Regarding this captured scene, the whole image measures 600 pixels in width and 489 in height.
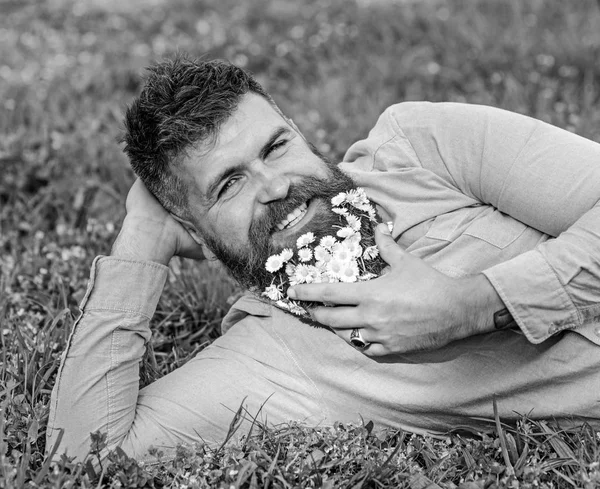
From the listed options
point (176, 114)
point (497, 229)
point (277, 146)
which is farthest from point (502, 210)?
point (176, 114)

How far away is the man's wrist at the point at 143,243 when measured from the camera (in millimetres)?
3633

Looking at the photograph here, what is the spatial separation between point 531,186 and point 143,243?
5.59 ft

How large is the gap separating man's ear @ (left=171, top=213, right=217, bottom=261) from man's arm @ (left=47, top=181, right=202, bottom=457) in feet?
0.56

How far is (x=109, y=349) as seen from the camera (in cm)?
340

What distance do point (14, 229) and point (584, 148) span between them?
3.62 m

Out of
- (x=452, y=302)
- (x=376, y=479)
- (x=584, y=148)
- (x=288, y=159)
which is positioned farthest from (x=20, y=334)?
(x=584, y=148)

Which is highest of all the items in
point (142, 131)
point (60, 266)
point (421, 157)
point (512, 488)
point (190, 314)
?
point (142, 131)

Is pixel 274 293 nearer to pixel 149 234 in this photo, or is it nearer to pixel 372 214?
pixel 372 214

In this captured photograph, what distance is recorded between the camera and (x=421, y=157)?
11.1 ft

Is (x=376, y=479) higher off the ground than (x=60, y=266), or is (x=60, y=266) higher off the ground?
(x=60, y=266)

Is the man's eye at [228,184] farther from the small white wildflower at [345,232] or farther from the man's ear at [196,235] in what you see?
the small white wildflower at [345,232]

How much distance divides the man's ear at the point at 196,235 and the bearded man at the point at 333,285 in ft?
0.17

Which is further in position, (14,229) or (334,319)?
(14,229)

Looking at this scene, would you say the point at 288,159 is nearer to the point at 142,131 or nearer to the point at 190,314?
the point at 142,131
